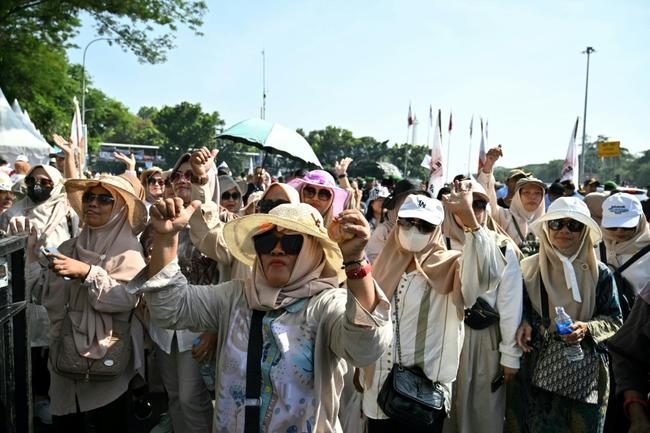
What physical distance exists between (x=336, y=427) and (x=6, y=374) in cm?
136

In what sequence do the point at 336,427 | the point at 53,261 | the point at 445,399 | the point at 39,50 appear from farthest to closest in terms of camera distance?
the point at 39,50, the point at 445,399, the point at 53,261, the point at 336,427

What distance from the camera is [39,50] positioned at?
19.5 m

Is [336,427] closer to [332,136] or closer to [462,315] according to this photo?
[462,315]

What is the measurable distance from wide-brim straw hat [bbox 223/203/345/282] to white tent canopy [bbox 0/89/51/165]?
13859 millimetres

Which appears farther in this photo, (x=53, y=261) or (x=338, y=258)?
(x=53, y=261)

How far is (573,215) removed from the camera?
11.7 feet

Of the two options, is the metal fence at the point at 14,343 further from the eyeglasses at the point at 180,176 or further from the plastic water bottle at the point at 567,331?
the plastic water bottle at the point at 567,331

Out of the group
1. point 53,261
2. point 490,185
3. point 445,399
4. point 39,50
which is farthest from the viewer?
point 39,50

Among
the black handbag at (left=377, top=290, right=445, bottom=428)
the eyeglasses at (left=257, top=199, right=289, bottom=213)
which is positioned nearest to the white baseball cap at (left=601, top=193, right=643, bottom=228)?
the black handbag at (left=377, top=290, right=445, bottom=428)

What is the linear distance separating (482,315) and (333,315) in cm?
177

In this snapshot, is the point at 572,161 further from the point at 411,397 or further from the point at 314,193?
the point at 411,397

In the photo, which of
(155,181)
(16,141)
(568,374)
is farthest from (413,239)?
(16,141)

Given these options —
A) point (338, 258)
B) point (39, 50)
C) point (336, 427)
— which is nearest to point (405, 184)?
point (338, 258)

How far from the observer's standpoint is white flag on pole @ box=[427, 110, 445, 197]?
7762 millimetres
